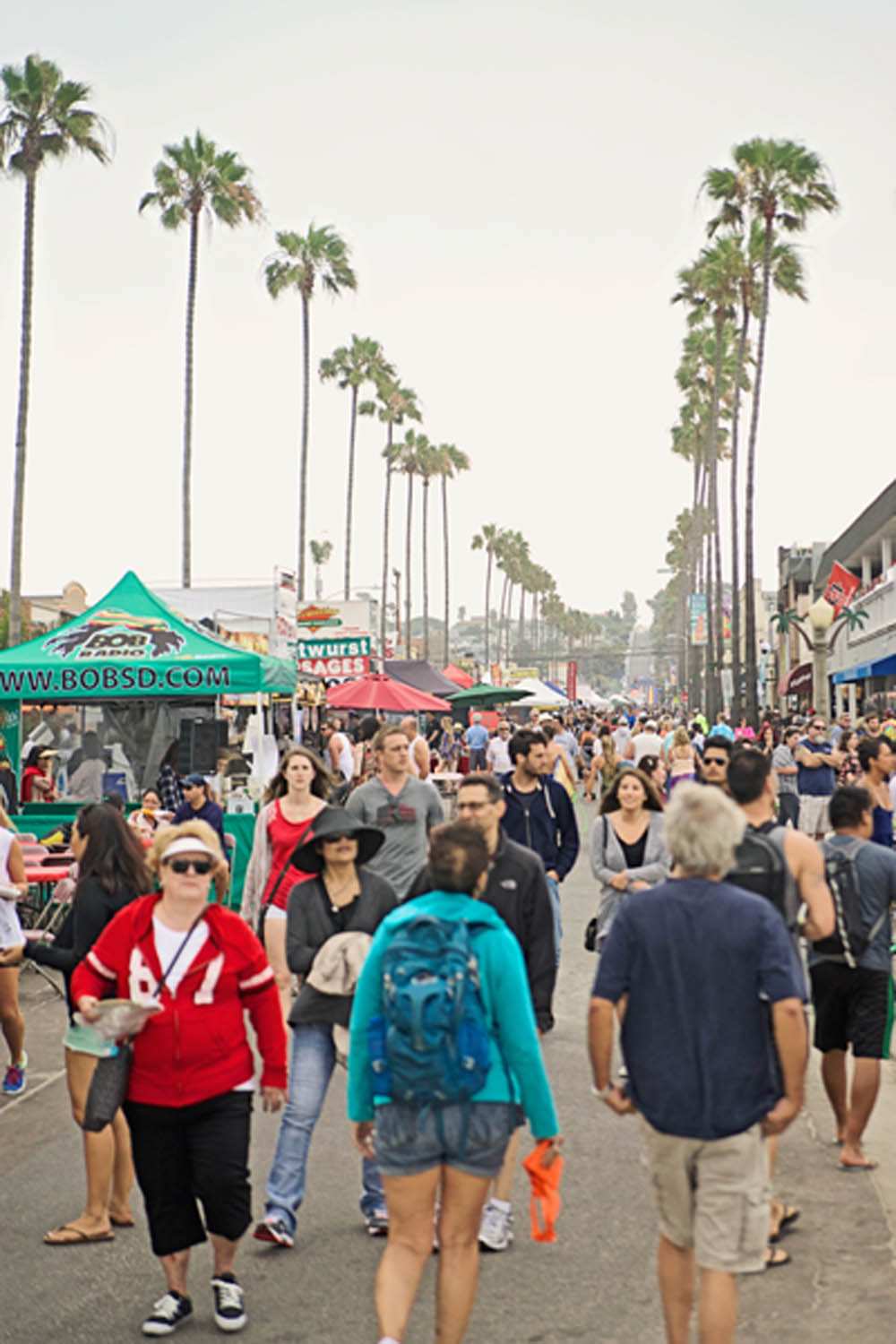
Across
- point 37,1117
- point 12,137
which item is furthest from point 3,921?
point 12,137

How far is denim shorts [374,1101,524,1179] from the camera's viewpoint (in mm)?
4070

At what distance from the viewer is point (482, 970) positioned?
4062mm

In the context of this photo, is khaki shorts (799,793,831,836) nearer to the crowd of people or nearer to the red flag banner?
the crowd of people

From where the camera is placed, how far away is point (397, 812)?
801 centimetres

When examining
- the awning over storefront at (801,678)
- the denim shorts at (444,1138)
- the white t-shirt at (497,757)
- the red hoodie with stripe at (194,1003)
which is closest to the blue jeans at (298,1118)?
the red hoodie with stripe at (194,1003)

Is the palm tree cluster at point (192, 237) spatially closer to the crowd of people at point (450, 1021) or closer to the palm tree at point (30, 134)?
the palm tree at point (30, 134)

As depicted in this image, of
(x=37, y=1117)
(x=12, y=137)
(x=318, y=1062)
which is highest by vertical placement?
(x=12, y=137)

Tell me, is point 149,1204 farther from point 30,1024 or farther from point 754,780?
point 30,1024

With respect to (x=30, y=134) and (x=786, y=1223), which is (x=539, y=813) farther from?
(x=30, y=134)

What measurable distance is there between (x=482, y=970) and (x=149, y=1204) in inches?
68.1

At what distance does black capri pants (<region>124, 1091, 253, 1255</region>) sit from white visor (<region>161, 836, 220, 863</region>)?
812mm

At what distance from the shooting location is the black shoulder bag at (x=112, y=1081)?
4.88m

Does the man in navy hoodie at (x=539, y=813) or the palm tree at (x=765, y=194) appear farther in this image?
the palm tree at (x=765, y=194)

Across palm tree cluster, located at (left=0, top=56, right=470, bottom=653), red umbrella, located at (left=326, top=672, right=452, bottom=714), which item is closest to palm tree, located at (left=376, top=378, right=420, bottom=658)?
palm tree cluster, located at (left=0, top=56, right=470, bottom=653)
